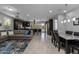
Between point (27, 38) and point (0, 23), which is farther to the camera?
point (0, 23)

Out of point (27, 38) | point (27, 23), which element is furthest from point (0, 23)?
point (27, 23)

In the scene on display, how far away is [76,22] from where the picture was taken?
7355mm

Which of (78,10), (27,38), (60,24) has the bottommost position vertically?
(27,38)
